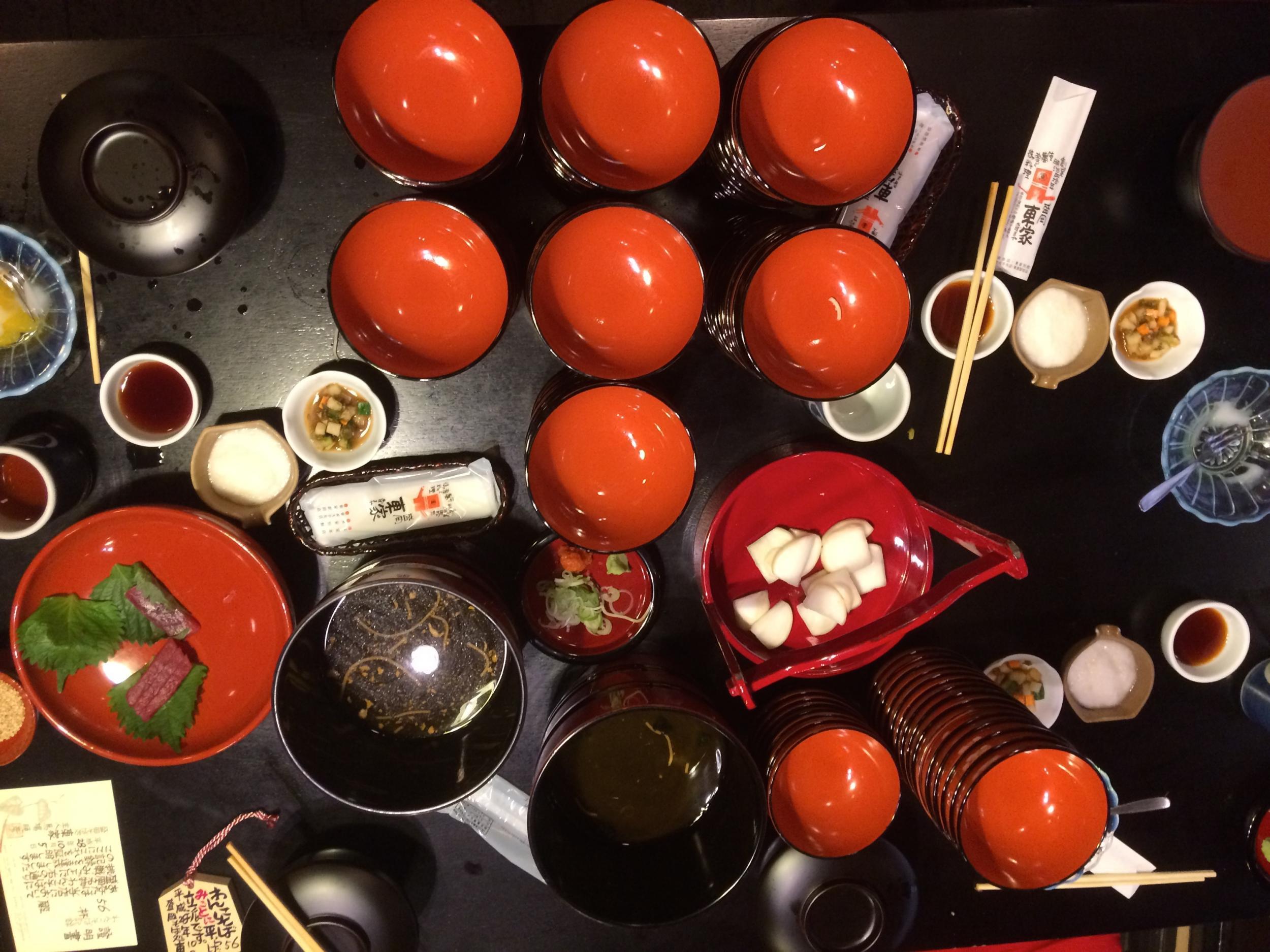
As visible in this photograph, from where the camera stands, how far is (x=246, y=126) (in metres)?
1.80

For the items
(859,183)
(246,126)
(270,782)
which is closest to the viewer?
(859,183)

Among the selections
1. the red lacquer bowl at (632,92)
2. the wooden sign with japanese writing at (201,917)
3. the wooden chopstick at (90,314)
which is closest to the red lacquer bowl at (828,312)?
the red lacquer bowl at (632,92)

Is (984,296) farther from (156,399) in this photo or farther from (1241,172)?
(156,399)

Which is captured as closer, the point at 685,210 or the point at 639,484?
the point at 639,484

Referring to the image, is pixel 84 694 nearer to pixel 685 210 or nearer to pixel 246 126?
Result: pixel 246 126

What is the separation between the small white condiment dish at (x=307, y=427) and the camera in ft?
5.95

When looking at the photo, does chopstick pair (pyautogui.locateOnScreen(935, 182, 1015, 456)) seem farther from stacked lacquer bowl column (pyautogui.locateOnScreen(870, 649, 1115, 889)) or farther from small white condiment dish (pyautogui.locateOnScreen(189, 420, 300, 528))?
small white condiment dish (pyautogui.locateOnScreen(189, 420, 300, 528))

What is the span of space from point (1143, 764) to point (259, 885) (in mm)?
2648

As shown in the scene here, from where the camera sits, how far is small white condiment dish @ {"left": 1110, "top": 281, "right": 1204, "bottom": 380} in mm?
1977

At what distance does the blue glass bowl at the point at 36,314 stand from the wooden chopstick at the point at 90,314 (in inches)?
1.3

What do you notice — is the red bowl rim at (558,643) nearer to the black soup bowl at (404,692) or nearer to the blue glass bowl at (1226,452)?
the black soup bowl at (404,692)

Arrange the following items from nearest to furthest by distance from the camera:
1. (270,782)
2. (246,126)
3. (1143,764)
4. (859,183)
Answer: (859,183) < (246,126) < (270,782) < (1143,764)

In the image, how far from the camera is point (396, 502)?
1872 millimetres

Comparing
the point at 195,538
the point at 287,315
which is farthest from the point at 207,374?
the point at 195,538
